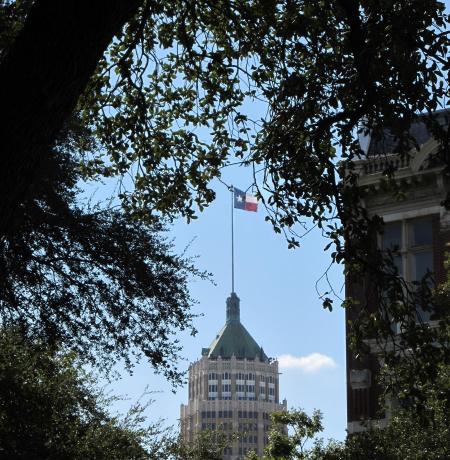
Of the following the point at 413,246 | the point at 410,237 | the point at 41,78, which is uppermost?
the point at 410,237

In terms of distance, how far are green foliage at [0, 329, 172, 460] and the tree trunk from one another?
14330 millimetres

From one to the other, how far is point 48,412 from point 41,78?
708 inches

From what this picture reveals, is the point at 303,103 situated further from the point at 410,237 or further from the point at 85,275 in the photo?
the point at 410,237

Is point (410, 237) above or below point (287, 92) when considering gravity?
above

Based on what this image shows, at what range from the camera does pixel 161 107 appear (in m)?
13.8

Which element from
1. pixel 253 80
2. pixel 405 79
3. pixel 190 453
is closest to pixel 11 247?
pixel 253 80

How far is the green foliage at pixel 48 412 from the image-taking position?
71.8 ft

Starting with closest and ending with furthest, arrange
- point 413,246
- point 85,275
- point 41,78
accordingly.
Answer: point 41,78 < point 85,275 < point 413,246

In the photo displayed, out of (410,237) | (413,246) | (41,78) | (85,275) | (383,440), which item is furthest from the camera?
(410,237)

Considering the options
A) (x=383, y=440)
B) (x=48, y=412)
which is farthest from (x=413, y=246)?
(x=48, y=412)

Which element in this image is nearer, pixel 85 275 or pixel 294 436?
pixel 85 275

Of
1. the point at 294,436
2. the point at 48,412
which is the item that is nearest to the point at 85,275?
the point at 48,412

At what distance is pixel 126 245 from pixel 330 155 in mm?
7892

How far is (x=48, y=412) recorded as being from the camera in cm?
2273
